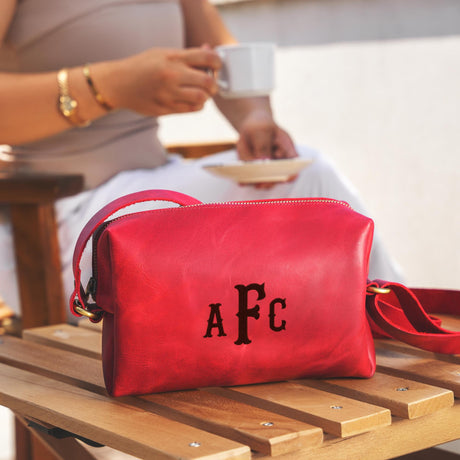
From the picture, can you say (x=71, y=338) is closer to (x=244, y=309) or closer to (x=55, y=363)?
(x=55, y=363)

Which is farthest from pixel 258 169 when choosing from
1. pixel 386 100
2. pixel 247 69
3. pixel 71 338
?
pixel 386 100

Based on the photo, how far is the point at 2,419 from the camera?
87.0 inches

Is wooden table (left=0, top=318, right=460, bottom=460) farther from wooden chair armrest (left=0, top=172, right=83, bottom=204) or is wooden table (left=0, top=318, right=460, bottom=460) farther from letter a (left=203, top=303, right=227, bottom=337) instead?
wooden chair armrest (left=0, top=172, right=83, bottom=204)

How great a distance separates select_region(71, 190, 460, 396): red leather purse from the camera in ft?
2.56

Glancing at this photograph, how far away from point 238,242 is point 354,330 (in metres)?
0.16

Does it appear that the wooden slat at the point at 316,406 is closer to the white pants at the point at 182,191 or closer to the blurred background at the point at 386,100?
the white pants at the point at 182,191

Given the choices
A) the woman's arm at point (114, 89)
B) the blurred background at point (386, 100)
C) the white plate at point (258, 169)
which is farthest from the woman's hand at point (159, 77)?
the blurred background at point (386, 100)

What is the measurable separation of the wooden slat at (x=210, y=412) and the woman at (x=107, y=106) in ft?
1.75

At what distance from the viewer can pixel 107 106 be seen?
150 cm

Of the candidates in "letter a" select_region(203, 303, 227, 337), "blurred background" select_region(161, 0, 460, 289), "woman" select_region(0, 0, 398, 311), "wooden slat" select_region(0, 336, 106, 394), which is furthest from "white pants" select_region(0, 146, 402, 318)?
"blurred background" select_region(161, 0, 460, 289)

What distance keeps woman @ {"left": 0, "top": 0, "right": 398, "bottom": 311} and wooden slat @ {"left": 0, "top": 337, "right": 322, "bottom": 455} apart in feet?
1.75

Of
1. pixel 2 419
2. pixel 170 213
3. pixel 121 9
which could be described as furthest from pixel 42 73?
pixel 2 419

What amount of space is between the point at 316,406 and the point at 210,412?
0.10 meters

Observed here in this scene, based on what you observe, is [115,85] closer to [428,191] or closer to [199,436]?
[199,436]
